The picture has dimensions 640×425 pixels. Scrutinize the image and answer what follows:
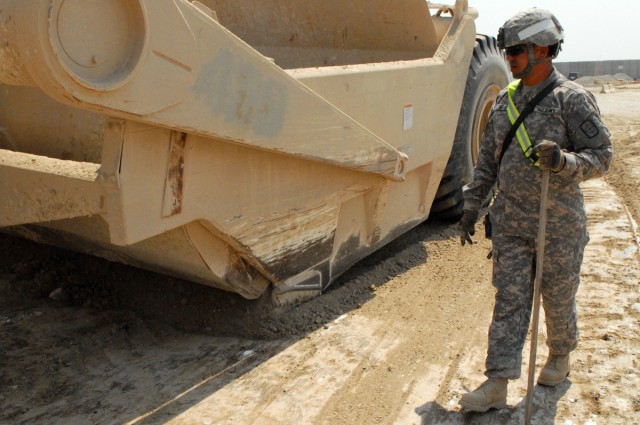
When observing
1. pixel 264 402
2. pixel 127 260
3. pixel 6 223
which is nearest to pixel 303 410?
pixel 264 402

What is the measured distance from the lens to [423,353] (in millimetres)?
3514

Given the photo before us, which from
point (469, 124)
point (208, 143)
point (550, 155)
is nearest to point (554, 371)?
point (550, 155)

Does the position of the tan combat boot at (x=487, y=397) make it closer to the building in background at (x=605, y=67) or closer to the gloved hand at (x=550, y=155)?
the gloved hand at (x=550, y=155)

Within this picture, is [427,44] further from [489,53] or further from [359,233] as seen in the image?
[359,233]

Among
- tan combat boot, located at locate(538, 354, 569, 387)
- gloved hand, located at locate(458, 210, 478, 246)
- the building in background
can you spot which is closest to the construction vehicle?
gloved hand, located at locate(458, 210, 478, 246)

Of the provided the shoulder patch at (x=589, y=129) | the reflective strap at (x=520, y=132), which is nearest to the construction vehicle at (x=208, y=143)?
the reflective strap at (x=520, y=132)

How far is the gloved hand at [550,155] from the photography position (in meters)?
2.71

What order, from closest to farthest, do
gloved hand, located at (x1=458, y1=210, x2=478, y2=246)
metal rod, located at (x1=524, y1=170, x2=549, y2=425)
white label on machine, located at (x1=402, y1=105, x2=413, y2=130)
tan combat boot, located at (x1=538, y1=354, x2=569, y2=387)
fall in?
metal rod, located at (x1=524, y1=170, x2=549, y2=425) < tan combat boot, located at (x1=538, y1=354, x2=569, y2=387) < gloved hand, located at (x1=458, y1=210, x2=478, y2=246) < white label on machine, located at (x1=402, y1=105, x2=413, y2=130)

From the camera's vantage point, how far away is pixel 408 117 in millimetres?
4367

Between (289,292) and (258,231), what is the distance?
0.58m

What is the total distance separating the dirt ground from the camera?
9.87ft

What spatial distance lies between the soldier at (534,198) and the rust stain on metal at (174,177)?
A: 4.43 feet

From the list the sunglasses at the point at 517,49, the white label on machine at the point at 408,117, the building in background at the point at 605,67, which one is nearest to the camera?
the sunglasses at the point at 517,49

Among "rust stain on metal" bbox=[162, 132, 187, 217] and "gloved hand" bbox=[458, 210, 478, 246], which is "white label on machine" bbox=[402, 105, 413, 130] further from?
"rust stain on metal" bbox=[162, 132, 187, 217]
